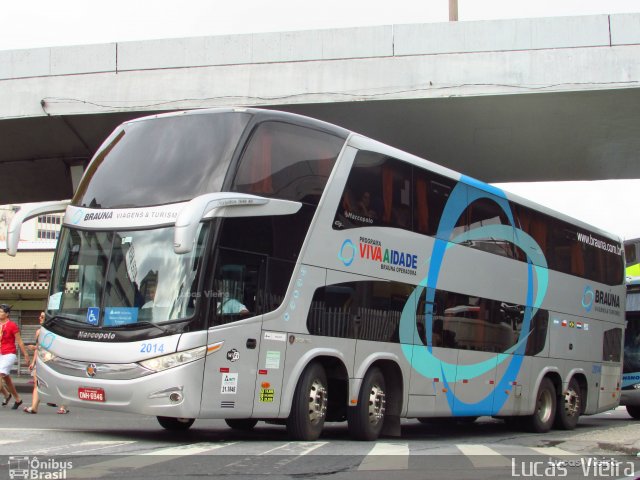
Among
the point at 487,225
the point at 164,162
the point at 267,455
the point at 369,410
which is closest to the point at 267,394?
the point at 267,455

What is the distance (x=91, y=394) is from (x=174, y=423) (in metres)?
2.27

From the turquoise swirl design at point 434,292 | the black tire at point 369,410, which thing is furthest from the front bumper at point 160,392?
the turquoise swirl design at point 434,292

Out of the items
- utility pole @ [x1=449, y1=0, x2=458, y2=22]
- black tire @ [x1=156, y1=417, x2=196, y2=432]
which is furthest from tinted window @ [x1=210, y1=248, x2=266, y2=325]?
utility pole @ [x1=449, y1=0, x2=458, y2=22]

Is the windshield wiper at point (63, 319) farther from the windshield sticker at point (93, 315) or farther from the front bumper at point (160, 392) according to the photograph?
the front bumper at point (160, 392)

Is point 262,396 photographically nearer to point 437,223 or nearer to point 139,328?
point 139,328

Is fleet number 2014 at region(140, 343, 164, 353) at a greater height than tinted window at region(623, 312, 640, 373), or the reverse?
tinted window at region(623, 312, 640, 373)

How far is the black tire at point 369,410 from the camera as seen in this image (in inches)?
436

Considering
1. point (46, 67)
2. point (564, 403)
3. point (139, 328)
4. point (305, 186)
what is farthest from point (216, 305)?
point (46, 67)

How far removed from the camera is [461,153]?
22.7m

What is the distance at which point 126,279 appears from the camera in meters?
9.55

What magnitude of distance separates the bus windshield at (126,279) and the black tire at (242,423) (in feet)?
9.10

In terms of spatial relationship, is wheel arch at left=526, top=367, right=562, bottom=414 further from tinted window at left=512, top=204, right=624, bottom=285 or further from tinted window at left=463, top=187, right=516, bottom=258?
tinted window at left=463, top=187, right=516, bottom=258

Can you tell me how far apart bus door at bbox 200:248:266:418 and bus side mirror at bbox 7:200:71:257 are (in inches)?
103

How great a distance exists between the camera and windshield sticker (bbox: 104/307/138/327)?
30.8 feet
